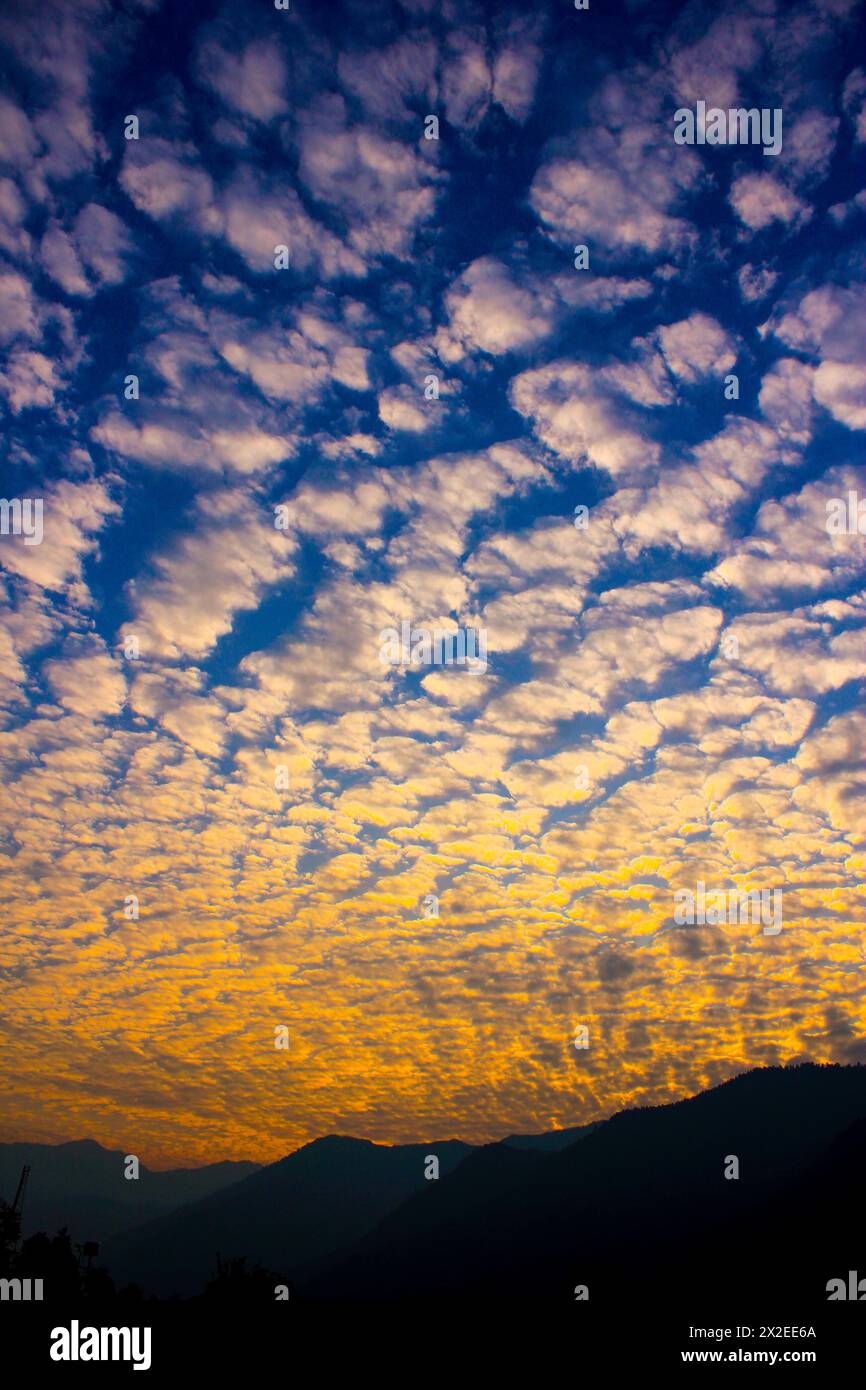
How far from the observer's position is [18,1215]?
85750mm
